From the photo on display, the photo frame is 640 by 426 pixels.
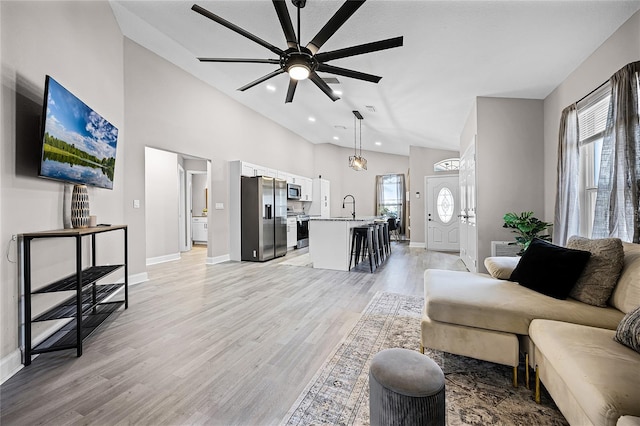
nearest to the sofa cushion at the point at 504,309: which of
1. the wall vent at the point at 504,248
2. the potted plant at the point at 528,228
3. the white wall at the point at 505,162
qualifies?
the potted plant at the point at 528,228

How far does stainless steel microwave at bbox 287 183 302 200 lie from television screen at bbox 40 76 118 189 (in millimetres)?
4551

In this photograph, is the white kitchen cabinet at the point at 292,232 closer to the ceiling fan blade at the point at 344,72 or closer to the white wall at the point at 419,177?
the white wall at the point at 419,177

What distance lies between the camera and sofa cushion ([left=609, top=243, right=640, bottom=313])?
160 cm

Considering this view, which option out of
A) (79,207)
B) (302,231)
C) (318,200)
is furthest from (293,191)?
(79,207)

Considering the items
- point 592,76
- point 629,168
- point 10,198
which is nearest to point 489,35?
point 592,76

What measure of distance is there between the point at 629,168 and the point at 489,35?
1639mm

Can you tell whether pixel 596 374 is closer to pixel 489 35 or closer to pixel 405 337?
pixel 405 337

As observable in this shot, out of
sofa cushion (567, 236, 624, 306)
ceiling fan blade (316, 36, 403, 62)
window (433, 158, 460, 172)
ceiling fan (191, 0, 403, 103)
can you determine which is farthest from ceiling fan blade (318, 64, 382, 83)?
window (433, 158, 460, 172)

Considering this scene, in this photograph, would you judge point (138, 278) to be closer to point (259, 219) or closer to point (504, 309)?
point (259, 219)

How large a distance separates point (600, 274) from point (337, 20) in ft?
8.44

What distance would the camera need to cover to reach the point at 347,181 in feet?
33.1

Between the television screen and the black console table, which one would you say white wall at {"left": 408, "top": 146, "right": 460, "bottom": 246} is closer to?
the television screen

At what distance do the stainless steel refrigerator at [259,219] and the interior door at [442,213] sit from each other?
4363 millimetres

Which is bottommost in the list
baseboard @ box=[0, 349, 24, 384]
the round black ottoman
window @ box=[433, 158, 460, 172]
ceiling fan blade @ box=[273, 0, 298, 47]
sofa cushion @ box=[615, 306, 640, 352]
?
baseboard @ box=[0, 349, 24, 384]
